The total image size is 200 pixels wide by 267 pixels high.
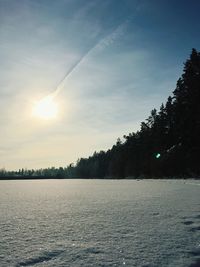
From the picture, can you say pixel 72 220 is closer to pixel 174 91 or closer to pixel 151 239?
pixel 151 239

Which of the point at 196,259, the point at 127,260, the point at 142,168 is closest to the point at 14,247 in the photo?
the point at 127,260

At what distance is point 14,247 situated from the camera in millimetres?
7363

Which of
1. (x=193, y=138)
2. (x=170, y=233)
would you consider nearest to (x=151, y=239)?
(x=170, y=233)

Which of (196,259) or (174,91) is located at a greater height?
(174,91)

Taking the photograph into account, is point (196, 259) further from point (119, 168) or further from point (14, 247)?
point (119, 168)

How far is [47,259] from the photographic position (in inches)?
259

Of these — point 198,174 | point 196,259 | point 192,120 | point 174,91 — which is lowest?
point 196,259

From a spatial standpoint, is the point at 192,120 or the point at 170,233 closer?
the point at 170,233

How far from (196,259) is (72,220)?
480 centimetres

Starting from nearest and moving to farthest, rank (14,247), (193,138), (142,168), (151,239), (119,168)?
1. (14,247)
2. (151,239)
3. (193,138)
4. (142,168)
5. (119,168)

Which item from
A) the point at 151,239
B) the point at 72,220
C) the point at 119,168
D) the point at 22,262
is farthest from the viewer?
the point at 119,168

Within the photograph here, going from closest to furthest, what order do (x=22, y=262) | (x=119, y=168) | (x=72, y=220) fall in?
(x=22, y=262), (x=72, y=220), (x=119, y=168)

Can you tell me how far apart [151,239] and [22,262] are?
9.47ft

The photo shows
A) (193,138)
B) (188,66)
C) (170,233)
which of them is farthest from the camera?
(188,66)
